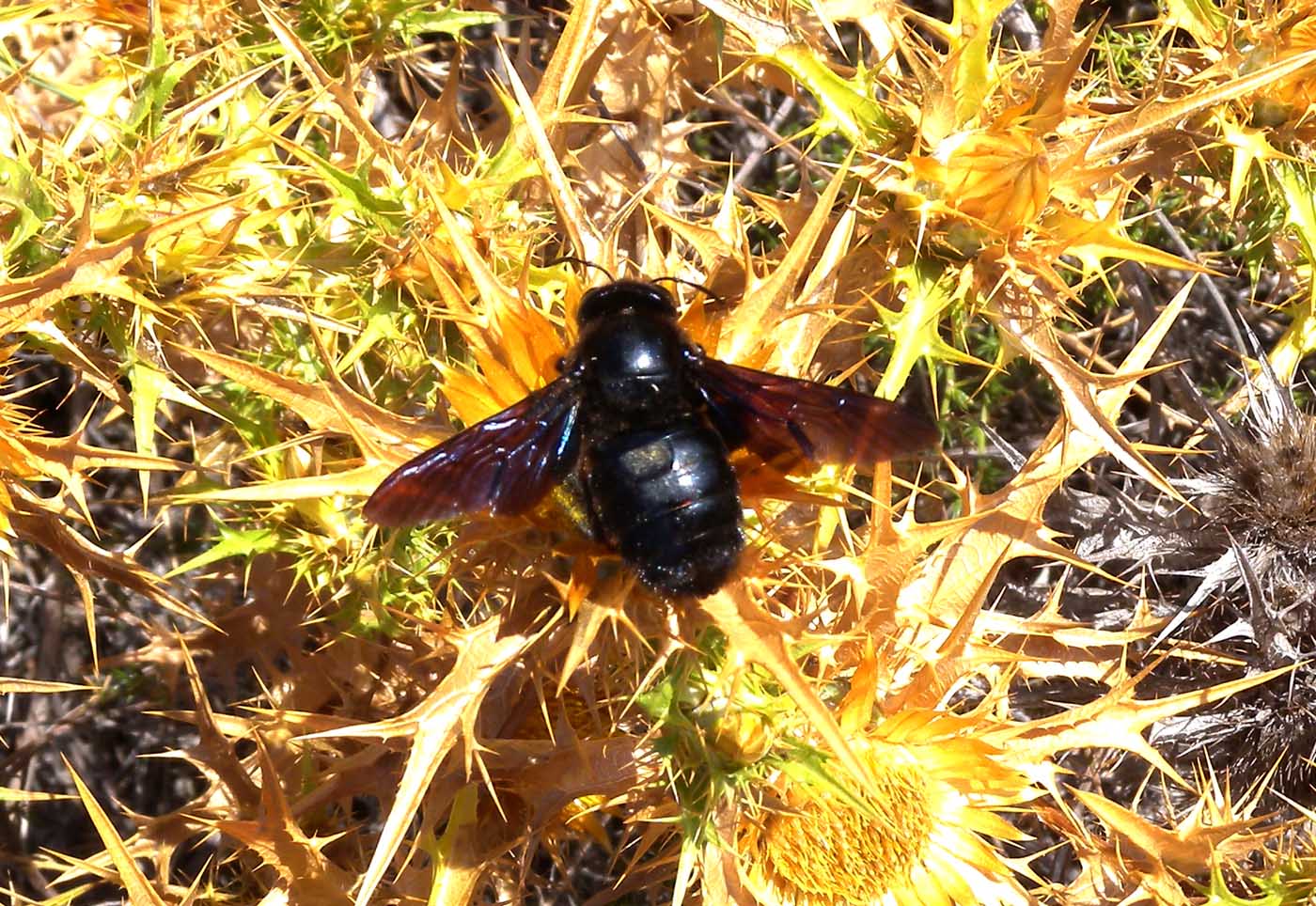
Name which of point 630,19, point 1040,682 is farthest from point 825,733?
point 630,19

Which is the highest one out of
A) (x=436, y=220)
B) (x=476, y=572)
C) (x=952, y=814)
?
(x=436, y=220)

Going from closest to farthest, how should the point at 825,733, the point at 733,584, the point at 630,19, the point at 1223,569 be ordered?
the point at 825,733, the point at 733,584, the point at 1223,569, the point at 630,19

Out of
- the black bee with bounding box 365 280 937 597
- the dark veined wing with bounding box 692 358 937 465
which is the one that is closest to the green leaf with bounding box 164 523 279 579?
the black bee with bounding box 365 280 937 597

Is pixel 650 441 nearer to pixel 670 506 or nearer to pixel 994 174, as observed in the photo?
pixel 670 506

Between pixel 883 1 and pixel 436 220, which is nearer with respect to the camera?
pixel 436 220

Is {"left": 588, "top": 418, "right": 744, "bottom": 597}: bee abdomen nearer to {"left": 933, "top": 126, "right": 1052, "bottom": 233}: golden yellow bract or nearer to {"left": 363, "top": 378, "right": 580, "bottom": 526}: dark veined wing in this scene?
{"left": 363, "top": 378, "right": 580, "bottom": 526}: dark veined wing

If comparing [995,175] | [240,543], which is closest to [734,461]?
[995,175]

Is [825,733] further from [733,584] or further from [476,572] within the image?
[476,572]

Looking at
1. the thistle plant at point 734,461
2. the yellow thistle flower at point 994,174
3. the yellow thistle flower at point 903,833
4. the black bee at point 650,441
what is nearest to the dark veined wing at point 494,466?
the black bee at point 650,441
